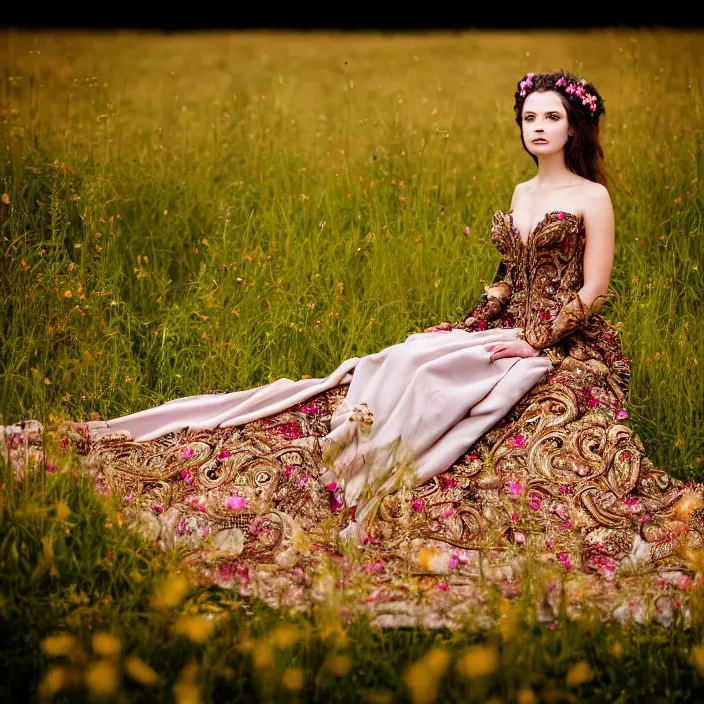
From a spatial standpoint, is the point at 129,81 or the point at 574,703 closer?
the point at 574,703

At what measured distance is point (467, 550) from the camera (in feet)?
10.2

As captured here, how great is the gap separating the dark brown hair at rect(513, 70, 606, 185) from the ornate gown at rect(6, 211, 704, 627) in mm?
310

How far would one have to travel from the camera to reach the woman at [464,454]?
9.92ft

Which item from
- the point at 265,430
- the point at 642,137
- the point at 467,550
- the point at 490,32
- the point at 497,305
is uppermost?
the point at 490,32

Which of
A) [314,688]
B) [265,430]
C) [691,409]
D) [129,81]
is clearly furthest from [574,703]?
[129,81]

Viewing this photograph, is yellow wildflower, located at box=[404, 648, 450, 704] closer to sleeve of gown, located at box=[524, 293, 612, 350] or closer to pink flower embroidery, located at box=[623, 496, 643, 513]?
pink flower embroidery, located at box=[623, 496, 643, 513]

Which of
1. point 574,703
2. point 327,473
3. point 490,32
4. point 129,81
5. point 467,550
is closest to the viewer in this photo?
point 574,703

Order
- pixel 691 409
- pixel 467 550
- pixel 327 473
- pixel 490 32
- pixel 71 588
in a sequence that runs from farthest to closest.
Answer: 1. pixel 490 32
2. pixel 691 409
3. pixel 327 473
4. pixel 467 550
5. pixel 71 588

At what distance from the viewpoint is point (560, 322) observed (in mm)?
3490

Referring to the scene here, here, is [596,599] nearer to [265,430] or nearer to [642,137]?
[265,430]

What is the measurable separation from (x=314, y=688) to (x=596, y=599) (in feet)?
3.04

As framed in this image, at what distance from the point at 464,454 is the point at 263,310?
174cm

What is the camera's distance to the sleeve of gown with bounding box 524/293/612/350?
3.48 m

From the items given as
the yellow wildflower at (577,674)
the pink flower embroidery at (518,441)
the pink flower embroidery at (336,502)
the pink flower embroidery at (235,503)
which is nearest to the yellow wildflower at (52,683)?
the pink flower embroidery at (235,503)
